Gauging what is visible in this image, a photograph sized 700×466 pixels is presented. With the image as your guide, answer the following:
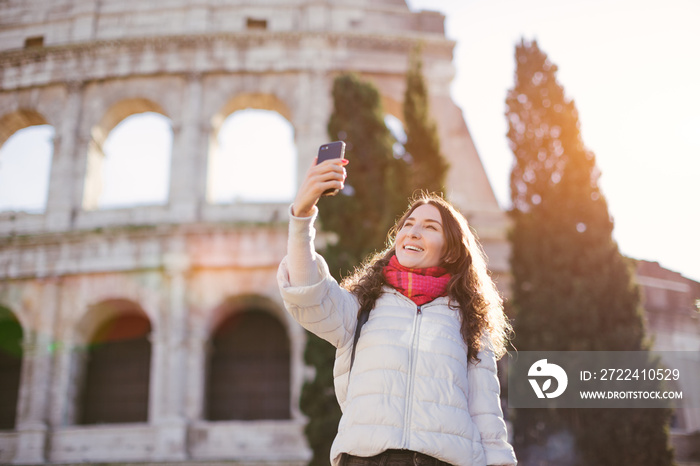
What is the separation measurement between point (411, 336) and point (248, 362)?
505 inches

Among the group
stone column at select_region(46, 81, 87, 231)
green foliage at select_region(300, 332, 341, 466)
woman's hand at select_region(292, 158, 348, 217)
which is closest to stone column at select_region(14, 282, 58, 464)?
stone column at select_region(46, 81, 87, 231)

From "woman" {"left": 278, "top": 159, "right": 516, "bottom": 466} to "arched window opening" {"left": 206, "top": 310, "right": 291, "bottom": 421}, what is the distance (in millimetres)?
12024

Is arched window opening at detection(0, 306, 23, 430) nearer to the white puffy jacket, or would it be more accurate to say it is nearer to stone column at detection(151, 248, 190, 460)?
stone column at detection(151, 248, 190, 460)

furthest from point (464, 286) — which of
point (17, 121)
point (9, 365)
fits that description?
point (17, 121)

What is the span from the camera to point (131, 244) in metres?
14.6

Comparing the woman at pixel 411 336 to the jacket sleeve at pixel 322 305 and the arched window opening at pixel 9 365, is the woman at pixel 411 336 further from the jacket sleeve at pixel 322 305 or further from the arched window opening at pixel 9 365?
the arched window opening at pixel 9 365

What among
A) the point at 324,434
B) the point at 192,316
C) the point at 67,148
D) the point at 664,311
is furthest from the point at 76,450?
the point at 664,311

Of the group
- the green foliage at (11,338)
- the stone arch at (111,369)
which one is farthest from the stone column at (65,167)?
the green foliage at (11,338)

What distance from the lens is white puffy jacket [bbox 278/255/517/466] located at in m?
2.58

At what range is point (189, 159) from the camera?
15.7m

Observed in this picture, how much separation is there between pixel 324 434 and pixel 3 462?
7.62 meters

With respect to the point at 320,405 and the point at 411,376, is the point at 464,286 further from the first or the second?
the point at 320,405

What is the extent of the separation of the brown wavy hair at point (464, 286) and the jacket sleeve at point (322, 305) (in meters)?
0.17

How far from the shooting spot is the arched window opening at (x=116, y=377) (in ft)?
48.1
